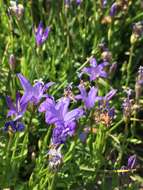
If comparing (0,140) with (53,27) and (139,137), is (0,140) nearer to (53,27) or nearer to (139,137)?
(139,137)

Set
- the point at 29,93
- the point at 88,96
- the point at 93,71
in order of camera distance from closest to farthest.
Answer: the point at 29,93, the point at 88,96, the point at 93,71

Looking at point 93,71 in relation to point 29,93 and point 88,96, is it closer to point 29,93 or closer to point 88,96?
point 88,96

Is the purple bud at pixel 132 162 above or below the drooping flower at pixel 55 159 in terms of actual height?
above

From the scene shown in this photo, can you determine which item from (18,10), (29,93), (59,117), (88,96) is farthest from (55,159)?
(18,10)

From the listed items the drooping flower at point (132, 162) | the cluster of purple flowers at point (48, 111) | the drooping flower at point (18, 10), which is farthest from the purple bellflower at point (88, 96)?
the drooping flower at point (18, 10)

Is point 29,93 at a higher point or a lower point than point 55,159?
higher

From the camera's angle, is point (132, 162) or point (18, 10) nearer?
point (132, 162)

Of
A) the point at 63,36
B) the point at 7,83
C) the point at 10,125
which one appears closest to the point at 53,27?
the point at 63,36

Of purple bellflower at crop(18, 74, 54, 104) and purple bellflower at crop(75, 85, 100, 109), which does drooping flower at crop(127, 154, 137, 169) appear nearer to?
purple bellflower at crop(75, 85, 100, 109)

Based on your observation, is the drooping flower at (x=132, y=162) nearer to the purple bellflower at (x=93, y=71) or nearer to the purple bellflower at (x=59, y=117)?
the purple bellflower at (x=59, y=117)

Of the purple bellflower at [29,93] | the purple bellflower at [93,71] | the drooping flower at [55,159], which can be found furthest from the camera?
the purple bellflower at [93,71]
